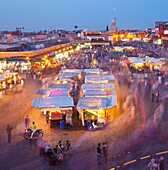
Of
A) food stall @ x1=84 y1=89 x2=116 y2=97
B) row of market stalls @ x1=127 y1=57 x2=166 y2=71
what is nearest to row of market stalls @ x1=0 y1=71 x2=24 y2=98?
food stall @ x1=84 y1=89 x2=116 y2=97

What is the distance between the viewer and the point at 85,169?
9227 mm

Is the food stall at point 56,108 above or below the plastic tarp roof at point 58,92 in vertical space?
below

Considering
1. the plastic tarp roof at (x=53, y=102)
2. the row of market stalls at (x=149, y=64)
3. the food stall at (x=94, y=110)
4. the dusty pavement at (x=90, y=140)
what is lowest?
the dusty pavement at (x=90, y=140)

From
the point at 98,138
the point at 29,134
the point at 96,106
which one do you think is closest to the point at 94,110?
the point at 96,106

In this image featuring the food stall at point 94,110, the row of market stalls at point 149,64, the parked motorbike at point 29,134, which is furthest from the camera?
the row of market stalls at point 149,64

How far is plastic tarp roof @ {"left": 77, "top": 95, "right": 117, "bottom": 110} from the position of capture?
45.7ft

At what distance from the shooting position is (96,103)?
1427 centimetres

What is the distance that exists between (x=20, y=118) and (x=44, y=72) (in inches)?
720

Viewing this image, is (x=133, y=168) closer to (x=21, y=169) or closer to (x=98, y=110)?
(x=21, y=169)

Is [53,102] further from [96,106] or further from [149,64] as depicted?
[149,64]

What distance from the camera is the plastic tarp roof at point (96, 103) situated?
13.9m

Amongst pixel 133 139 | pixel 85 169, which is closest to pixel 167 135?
pixel 133 139

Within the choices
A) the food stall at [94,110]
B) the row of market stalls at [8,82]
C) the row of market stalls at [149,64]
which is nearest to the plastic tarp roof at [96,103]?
the food stall at [94,110]

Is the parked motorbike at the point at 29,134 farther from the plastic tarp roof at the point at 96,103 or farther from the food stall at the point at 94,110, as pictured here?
the plastic tarp roof at the point at 96,103
